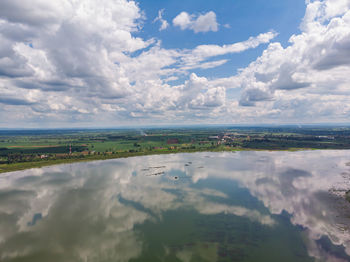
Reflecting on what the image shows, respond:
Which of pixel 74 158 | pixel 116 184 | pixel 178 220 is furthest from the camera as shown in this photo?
pixel 74 158

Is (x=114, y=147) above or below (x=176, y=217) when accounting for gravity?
above

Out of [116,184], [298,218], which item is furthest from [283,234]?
[116,184]

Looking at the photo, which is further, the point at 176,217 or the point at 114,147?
the point at 114,147

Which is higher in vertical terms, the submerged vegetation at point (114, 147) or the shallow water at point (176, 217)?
the submerged vegetation at point (114, 147)

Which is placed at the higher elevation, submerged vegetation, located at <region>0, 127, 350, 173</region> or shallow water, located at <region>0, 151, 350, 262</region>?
submerged vegetation, located at <region>0, 127, 350, 173</region>

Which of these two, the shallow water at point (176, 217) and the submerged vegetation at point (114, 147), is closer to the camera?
the shallow water at point (176, 217)

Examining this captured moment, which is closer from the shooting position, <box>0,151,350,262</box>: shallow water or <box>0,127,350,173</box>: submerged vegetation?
<box>0,151,350,262</box>: shallow water

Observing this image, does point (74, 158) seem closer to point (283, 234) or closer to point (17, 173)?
point (17, 173)

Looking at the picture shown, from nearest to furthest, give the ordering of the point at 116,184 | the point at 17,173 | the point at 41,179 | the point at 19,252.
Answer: the point at 19,252
the point at 116,184
the point at 41,179
the point at 17,173
